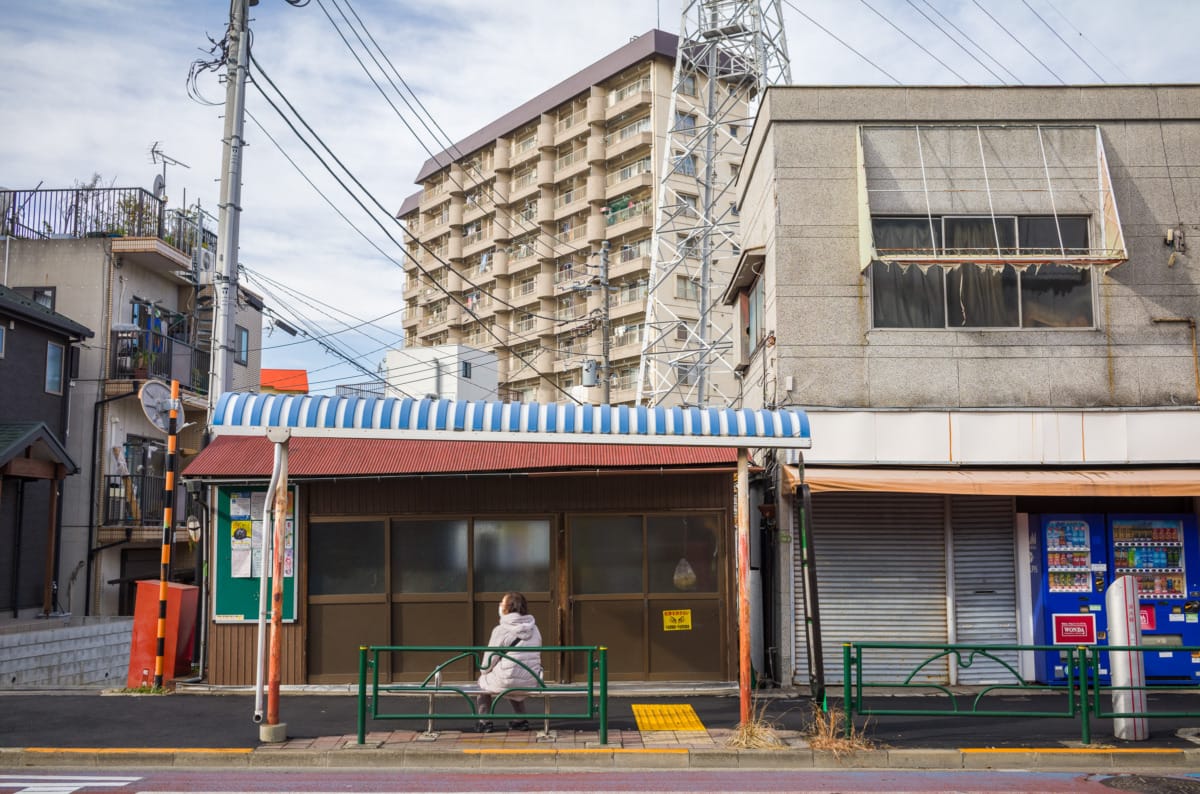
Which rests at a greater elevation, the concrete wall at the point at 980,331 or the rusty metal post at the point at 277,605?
the concrete wall at the point at 980,331

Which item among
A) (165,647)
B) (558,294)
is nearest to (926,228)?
(165,647)

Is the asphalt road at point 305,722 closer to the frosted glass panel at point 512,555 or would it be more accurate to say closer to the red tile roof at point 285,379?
the frosted glass panel at point 512,555

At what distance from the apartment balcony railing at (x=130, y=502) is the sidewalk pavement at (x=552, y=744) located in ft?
50.1

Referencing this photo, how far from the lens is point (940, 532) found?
14359mm

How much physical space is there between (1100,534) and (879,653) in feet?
11.5

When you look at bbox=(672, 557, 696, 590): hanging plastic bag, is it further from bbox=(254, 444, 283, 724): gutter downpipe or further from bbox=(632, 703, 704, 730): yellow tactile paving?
bbox=(254, 444, 283, 724): gutter downpipe

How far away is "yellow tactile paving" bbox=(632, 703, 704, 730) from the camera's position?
11.0m

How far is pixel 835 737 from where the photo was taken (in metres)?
10.1

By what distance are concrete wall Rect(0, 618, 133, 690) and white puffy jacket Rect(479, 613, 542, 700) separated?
967cm

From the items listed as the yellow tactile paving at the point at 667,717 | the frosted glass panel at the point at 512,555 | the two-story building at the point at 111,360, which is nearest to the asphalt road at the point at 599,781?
the yellow tactile paving at the point at 667,717

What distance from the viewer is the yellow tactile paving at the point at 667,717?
10992 millimetres

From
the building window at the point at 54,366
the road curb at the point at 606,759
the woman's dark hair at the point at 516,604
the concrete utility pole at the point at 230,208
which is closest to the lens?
the road curb at the point at 606,759

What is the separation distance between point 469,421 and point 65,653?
45.1ft

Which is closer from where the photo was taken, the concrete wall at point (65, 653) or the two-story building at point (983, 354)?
the two-story building at point (983, 354)
